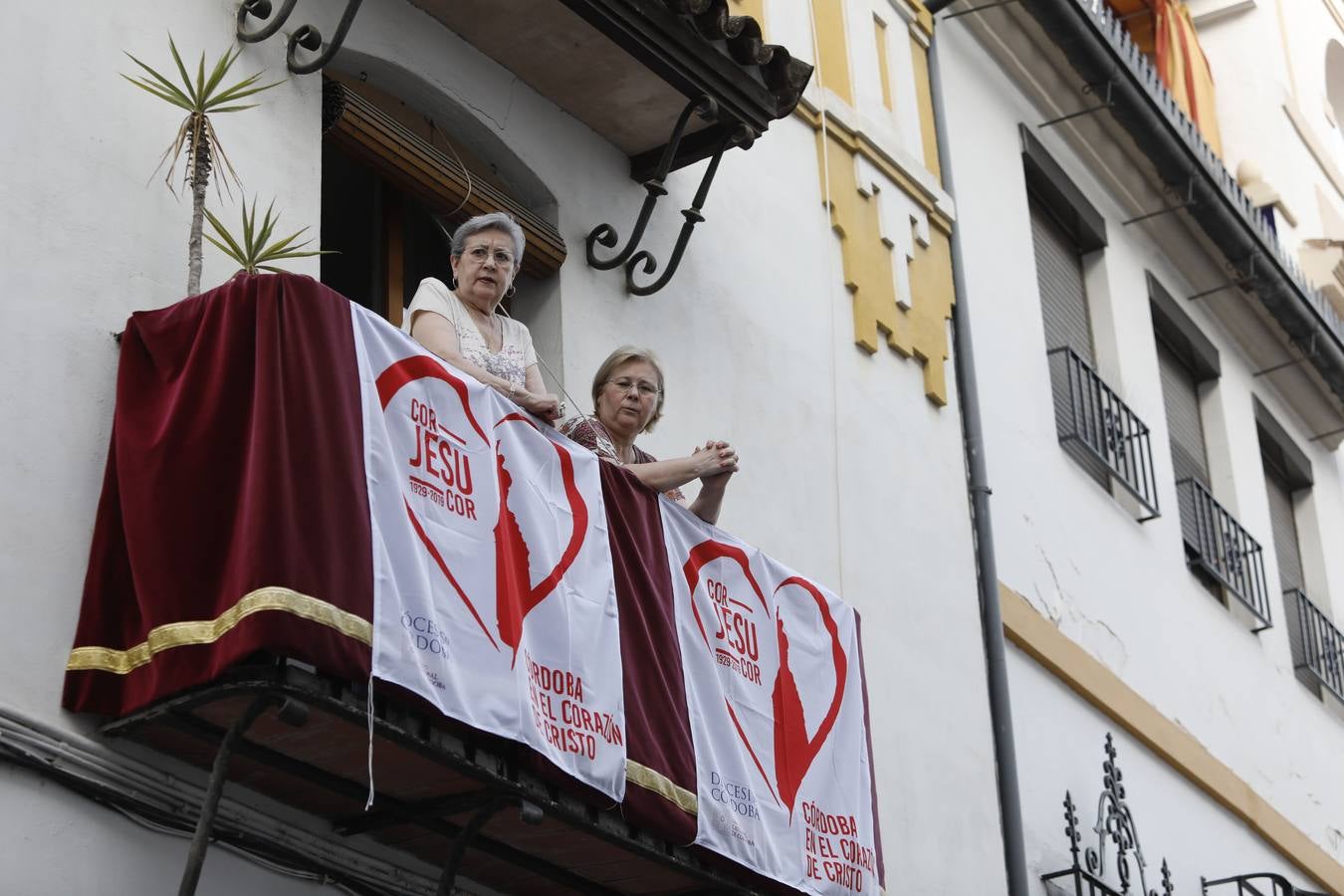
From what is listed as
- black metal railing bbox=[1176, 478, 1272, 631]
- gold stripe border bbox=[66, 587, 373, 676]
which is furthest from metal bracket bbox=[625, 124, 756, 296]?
black metal railing bbox=[1176, 478, 1272, 631]

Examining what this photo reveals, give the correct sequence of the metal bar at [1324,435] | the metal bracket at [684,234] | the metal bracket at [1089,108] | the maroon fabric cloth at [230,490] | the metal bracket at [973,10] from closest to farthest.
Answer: the maroon fabric cloth at [230,490] < the metal bracket at [684,234] < the metal bracket at [973,10] < the metal bracket at [1089,108] < the metal bar at [1324,435]

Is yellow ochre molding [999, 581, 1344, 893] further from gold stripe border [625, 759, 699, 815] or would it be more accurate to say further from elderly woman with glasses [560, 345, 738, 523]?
gold stripe border [625, 759, 699, 815]

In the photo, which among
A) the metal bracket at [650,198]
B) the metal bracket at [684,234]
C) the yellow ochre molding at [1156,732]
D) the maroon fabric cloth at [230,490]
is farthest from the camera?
the yellow ochre molding at [1156,732]

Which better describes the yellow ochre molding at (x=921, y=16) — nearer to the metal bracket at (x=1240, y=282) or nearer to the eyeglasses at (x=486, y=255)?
the metal bracket at (x=1240, y=282)

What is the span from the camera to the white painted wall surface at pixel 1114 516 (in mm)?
12414

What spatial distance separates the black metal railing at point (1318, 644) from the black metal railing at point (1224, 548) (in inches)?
36.5

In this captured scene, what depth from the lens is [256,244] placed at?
7.07 metres

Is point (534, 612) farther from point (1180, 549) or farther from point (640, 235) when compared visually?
point (1180, 549)

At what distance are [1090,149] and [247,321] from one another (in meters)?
9.73

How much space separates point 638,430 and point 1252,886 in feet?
22.9

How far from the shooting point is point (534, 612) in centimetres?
695

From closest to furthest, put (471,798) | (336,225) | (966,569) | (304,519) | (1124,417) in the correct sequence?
(304,519) → (471,798) → (336,225) → (966,569) → (1124,417)

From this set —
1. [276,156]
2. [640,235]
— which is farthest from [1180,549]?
[276,156]

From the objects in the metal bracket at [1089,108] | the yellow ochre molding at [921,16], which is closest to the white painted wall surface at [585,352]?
the yellow ochre molding at [921,16]
